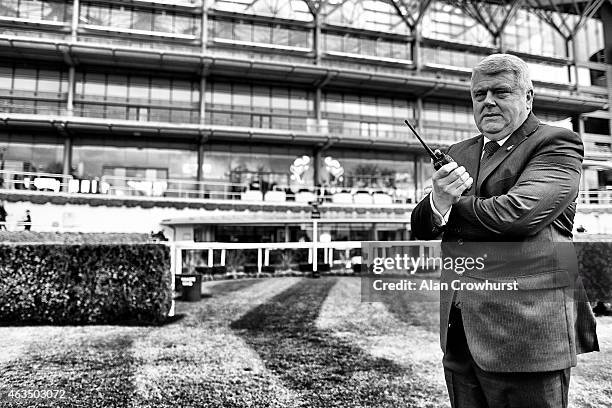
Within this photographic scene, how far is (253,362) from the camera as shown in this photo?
509cm

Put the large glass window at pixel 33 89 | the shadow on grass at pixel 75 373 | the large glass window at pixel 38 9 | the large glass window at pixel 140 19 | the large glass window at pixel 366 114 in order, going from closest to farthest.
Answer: the shadow on grass at pixel 75 373 → the large glass window at pixel 33 89 → the large glass window at pixel 38 9 → the large glass window at pixel 140 19 → the large glass window at pixel 366 114

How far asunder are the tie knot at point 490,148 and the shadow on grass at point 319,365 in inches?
119

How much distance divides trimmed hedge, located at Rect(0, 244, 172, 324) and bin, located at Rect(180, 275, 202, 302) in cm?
222

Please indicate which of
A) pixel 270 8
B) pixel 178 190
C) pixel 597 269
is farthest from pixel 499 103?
pixel 270 8

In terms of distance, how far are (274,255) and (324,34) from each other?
2852cm

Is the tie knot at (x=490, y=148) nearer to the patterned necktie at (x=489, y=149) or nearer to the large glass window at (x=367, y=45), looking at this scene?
the patterned necktie at (x=489, y=149)

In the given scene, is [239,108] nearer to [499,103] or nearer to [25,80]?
[25,80]

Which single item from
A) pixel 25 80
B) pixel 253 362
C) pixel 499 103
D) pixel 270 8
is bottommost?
pixel 253 362

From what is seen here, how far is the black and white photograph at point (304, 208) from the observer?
1406 millimetres

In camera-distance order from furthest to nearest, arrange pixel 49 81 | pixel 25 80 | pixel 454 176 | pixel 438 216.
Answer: pixel 49 81 → pixel 25 80 → pixel 438 216 → pixel 454 176

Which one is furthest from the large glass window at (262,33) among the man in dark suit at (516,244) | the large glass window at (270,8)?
the man in dark suit at (516,244)

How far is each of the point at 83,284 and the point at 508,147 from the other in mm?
7152

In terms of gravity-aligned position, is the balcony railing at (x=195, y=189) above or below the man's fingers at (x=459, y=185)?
above

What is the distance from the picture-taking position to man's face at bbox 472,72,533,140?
1.44 m
